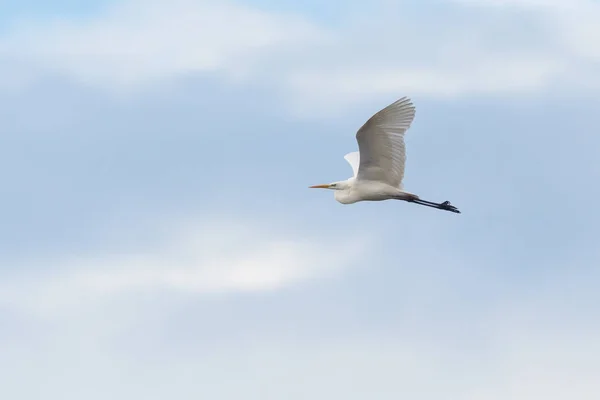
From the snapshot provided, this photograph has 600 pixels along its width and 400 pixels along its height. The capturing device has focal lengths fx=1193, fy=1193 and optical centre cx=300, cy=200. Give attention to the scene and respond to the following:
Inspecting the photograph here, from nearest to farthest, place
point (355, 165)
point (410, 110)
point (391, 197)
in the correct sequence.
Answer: point (410, 110), point (391, 197), point (355, 165)

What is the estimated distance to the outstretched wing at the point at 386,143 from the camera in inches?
1101

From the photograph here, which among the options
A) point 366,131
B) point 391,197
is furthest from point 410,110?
point 391,197

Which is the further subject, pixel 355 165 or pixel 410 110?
pixel 355 165

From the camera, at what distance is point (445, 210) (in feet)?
108

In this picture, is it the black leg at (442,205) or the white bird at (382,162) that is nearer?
the white bird at (382,162)

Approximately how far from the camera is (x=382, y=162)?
1180 inches

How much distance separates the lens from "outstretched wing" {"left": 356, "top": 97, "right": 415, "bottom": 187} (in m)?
28.0

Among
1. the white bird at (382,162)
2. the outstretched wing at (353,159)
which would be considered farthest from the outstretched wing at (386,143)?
the outstretched wing at (353,159)

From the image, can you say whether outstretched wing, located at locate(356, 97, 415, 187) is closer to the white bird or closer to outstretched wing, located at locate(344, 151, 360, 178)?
the white bird

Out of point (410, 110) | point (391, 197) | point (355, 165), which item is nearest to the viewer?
point (410, 110)

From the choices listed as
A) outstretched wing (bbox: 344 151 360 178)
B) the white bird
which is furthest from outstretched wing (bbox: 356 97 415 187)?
outstretched wing (bbox: 344 151 360 178)

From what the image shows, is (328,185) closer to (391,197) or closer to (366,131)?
(391,197)

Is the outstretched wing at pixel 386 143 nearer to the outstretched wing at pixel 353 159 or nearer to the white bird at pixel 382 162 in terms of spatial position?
the white bird at pixel 382 162

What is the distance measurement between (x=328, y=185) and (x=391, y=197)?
2.24 m
